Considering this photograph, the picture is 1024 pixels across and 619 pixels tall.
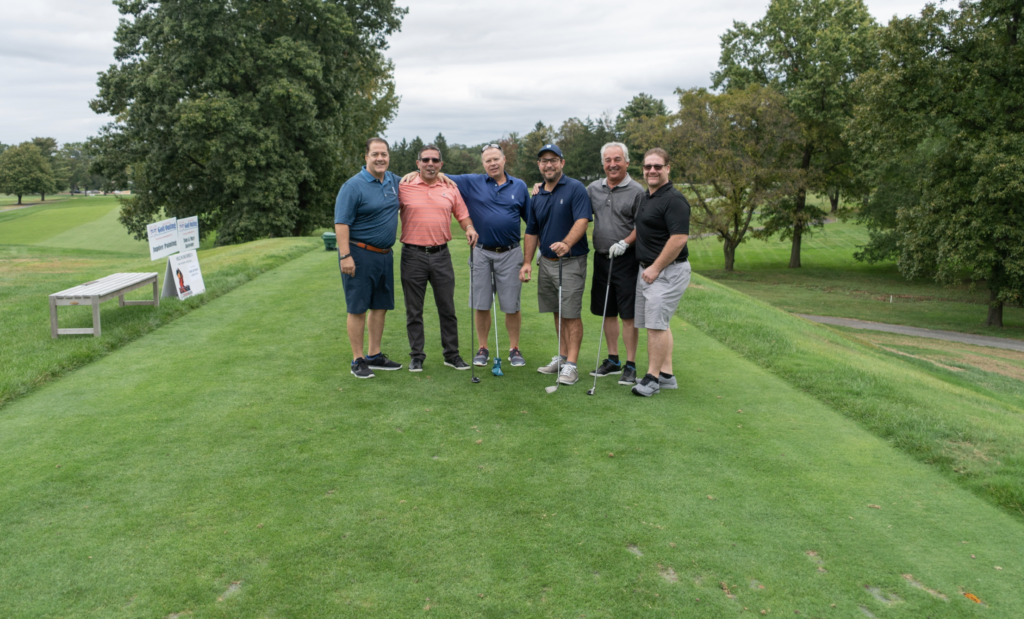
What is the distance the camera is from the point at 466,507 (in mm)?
3670

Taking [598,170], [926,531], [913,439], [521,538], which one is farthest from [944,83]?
[598,170]

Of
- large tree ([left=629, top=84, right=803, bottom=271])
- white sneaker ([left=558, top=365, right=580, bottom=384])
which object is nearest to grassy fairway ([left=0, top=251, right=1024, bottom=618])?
white sneaker ([left=558, top=365, right=580, bottom=384])

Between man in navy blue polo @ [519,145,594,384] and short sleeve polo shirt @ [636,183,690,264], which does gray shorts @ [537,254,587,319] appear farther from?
short sleeve polo shirt @ [636,183,690,264]

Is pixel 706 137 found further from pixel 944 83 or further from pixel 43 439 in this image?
pixel 43 439

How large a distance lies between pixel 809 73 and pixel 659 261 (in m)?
32.3

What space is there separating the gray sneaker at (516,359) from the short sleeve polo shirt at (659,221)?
159cm

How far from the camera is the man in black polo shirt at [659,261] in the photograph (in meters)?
5.44

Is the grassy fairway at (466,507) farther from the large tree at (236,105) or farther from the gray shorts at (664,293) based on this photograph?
the large tree at (236,105)


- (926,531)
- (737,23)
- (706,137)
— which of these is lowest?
(926,531)

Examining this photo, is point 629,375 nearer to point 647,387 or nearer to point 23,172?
point 647,387

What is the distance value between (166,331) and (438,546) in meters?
5.82

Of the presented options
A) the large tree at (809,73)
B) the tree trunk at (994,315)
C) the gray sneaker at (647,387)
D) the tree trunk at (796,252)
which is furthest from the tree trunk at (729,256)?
the gray sneaker at (647,387)

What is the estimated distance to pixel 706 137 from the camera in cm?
3256

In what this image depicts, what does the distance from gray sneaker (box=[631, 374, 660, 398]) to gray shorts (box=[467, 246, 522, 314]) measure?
4.54ft
